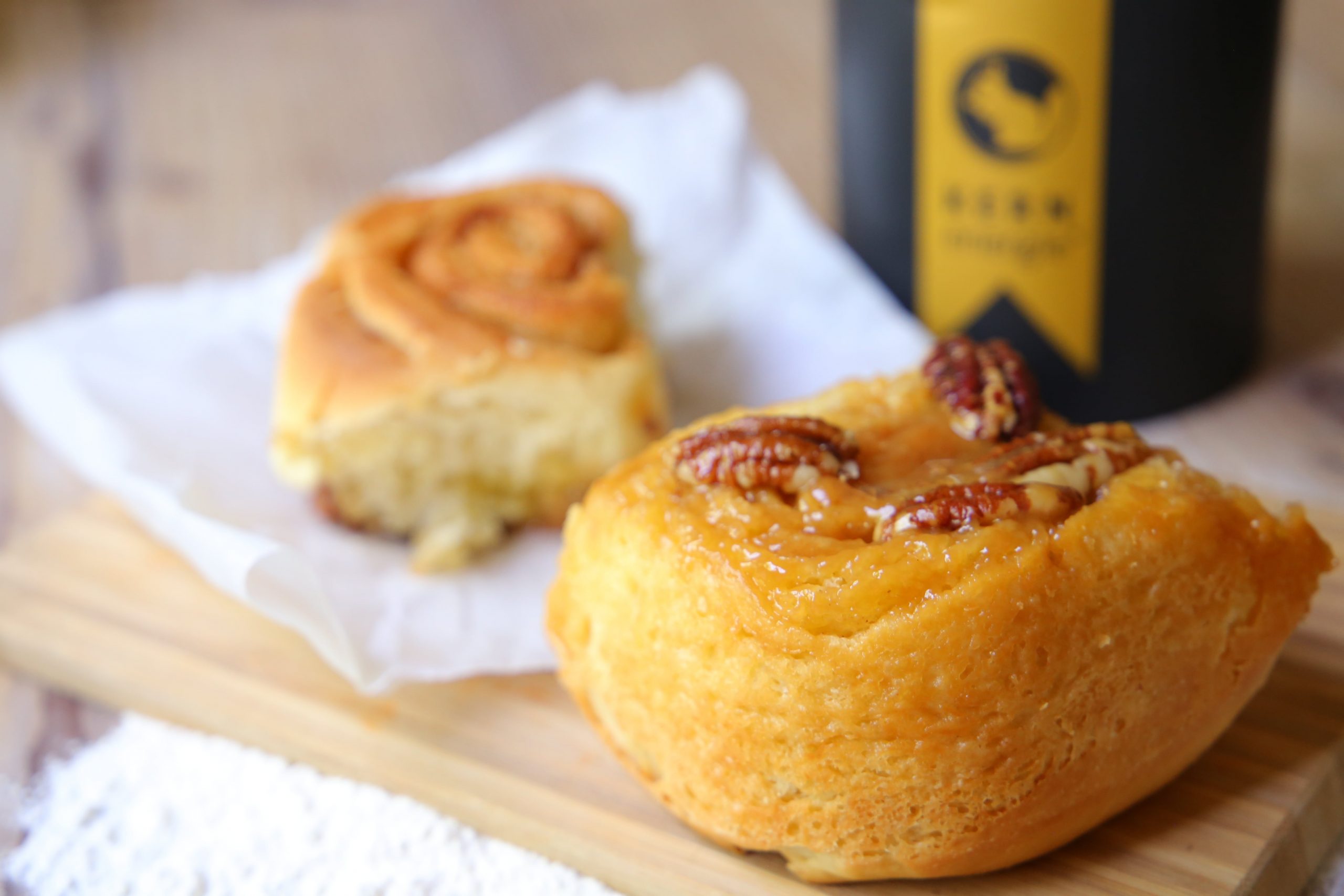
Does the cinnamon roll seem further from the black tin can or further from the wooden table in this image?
the wooden table

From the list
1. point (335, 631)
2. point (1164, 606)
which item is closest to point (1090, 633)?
point (1164, 606)

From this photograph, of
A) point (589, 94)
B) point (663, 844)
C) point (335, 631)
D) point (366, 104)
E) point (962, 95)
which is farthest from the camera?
point (366, 104)

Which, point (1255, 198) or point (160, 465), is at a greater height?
point (1255, 198)

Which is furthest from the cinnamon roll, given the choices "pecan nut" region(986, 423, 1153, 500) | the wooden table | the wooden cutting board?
"pecan nut" region(986, 423, 1153, 500)

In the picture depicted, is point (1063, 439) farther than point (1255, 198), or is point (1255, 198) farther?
point (1255, 198)

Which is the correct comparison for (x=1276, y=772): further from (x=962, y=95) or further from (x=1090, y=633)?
(x=962, y=95)
